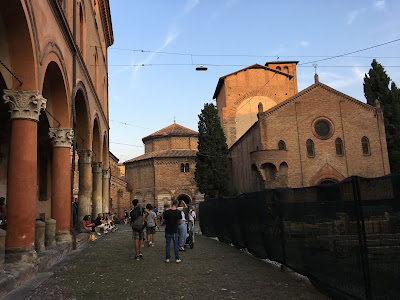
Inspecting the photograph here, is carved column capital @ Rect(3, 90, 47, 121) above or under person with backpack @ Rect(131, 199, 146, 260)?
Result: above

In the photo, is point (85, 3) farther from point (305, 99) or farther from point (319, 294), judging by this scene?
point (305, 99)

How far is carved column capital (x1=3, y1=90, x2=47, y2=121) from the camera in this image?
23.2ft

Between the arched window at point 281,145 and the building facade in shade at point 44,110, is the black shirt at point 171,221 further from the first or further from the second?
the arched window at point 281,145

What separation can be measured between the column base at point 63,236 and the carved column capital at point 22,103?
427 centimetres

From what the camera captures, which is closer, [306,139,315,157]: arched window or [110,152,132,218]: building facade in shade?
[306,139,315,157]: arched window

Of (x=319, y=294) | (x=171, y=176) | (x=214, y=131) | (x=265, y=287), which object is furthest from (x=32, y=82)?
(x=171, y=176)

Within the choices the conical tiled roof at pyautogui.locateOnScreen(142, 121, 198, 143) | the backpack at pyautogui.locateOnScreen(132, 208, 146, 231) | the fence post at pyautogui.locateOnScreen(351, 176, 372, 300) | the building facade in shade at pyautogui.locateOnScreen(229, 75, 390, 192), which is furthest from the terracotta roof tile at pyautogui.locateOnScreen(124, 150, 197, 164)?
the fence post at pyautogui.locateOnScreen(351, 176, 372, 300)

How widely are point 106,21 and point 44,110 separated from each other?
1497cm

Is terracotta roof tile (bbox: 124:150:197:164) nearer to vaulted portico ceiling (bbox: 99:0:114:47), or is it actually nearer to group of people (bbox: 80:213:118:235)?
vaulted portico ceiling (bbox: 99:0:114:47)

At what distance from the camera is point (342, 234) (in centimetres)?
432

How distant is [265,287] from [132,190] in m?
39.6

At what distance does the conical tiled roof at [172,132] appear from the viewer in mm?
46125

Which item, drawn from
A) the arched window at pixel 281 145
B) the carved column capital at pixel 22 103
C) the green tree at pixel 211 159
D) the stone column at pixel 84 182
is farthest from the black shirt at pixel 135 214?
the green tree at pixel 211 159

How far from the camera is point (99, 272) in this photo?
706 centimetres
